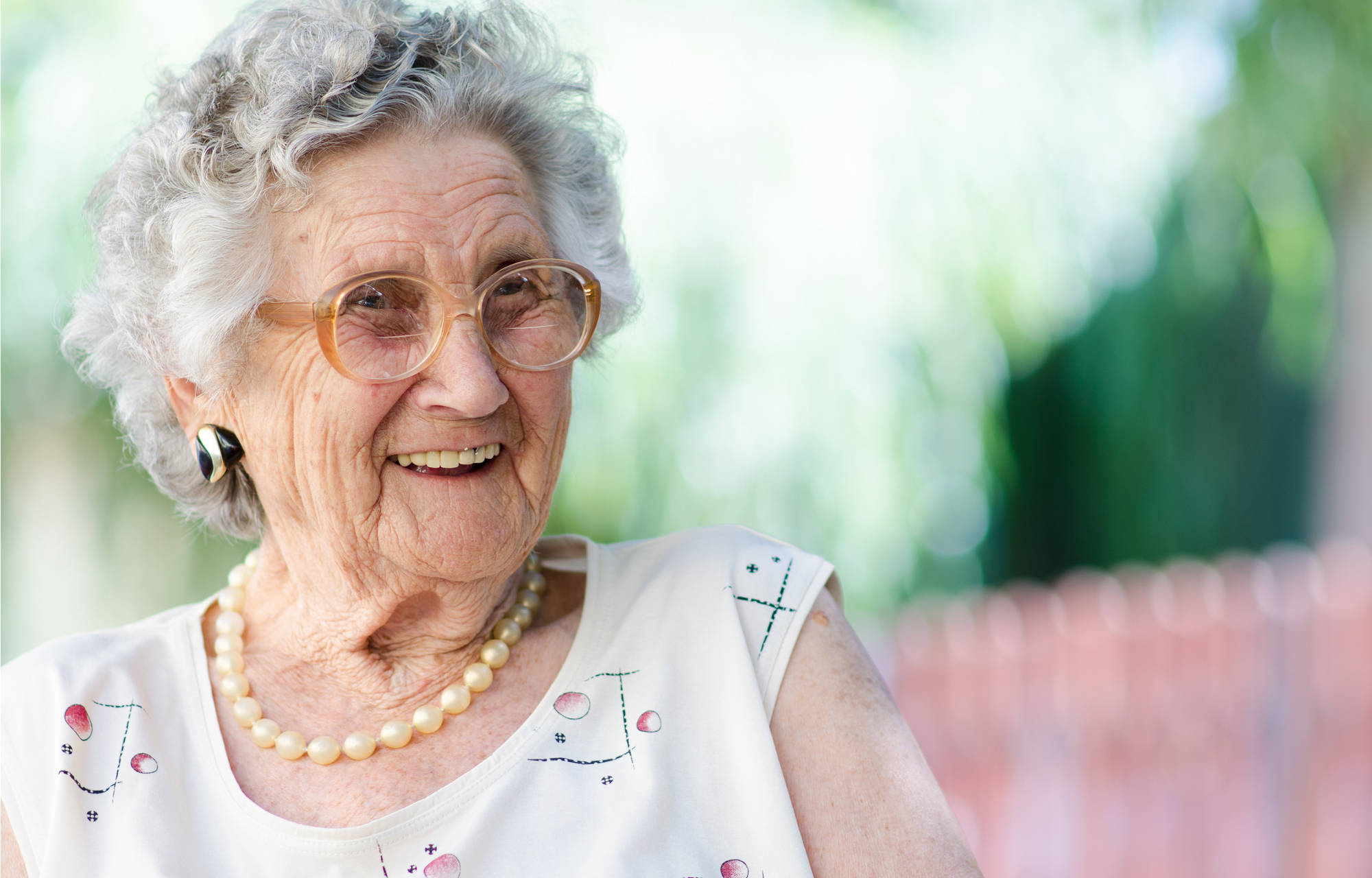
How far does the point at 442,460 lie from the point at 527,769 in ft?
1.40

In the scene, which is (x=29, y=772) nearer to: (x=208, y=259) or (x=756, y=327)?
(x=208, y=259)

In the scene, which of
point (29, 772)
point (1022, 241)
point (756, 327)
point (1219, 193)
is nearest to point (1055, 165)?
point (1022, 241)

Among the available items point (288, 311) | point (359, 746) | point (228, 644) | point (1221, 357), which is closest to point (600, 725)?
point (359, 746)

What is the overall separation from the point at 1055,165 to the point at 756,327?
1713 millimetres

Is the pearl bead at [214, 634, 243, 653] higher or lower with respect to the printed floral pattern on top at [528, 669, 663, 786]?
higher

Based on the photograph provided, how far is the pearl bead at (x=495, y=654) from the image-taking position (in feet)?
5.18

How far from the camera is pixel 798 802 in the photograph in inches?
57.1

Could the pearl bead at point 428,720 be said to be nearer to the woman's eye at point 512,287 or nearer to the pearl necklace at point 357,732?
the pearl necklace at point 357,732

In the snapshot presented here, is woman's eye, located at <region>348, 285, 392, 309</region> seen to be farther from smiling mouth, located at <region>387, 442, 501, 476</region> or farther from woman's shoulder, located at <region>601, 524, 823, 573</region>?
woman's shoulder, located at <region>601, 524, 823, 573</region>

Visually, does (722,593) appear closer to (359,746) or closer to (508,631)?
(508,631)

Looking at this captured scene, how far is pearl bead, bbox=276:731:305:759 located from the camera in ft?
4.88

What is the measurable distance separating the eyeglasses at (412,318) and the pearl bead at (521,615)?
0.40m

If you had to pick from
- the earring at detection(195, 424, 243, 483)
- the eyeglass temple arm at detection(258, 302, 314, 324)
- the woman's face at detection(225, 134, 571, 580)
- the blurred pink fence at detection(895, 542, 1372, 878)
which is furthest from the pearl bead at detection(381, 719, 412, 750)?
the blurred pink fence at detection(895, 542, 1372, 878)

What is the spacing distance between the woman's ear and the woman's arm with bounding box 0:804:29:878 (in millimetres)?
556
